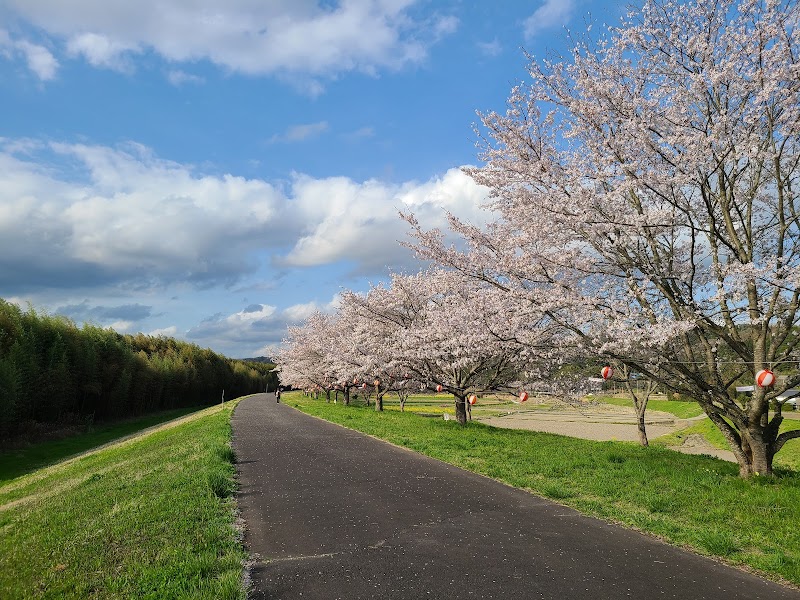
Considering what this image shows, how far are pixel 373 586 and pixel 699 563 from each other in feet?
11.2

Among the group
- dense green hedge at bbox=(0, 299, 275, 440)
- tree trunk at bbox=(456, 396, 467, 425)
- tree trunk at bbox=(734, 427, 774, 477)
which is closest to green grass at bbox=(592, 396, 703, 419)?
tree trunk at bbox=(456, 396, 467, 425)

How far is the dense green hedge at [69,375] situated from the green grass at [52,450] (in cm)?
161

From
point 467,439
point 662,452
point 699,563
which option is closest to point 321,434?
point 467,439

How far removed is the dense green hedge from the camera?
1057 inches

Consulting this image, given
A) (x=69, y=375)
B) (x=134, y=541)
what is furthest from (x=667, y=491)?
(x=69, y=375)

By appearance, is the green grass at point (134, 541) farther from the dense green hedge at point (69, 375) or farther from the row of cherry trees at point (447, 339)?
the dense green hedge at point (69, 375)

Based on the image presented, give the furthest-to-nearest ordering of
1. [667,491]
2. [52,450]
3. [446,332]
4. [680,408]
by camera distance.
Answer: [680,408], [52,450], [446,332], [667,491]

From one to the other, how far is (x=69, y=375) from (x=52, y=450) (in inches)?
279

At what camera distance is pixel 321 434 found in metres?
17.4

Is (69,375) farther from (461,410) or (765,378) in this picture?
(765,378)

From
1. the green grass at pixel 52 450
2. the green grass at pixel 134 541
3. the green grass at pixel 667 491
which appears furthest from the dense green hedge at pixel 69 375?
the green grass at pixel 667 491

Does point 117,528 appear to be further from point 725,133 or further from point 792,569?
point 725,133

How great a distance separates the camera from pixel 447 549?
5.75 metres

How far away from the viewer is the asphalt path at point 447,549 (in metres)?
4.75
